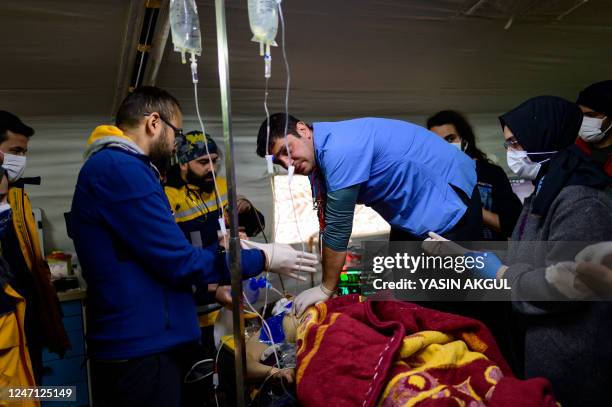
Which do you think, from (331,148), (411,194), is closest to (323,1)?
(331,148)

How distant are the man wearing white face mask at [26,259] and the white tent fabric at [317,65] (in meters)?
0.41

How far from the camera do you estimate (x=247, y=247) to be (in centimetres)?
133

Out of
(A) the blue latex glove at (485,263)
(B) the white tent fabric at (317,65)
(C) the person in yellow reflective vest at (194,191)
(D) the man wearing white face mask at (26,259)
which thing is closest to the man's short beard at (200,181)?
(C) the person in yellow reflective vest at (194,191)

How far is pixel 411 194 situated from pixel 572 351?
0.79 metres

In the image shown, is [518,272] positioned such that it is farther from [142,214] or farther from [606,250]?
[142,214]

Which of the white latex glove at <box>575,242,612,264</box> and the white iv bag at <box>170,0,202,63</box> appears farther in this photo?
the white iv bag at <box>170,0,202,63</box>

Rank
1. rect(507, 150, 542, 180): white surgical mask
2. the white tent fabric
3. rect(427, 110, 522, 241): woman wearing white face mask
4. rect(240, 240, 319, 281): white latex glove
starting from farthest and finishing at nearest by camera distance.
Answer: rect(427, 110, 522, 241): woman wearing white face mask < the white tent fabric < rect(507, 150, 542, 180): white surgical mask < rect(240, 240, 319, 281): white latex glove

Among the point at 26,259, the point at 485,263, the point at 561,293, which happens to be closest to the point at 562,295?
the point at 561,293

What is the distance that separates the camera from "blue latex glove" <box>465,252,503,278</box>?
4.20 feet

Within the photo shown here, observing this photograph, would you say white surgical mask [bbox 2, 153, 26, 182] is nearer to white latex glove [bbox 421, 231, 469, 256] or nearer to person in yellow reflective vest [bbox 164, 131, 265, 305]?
person in yellow reflective vest [bbox 164, 131, 265, 305]

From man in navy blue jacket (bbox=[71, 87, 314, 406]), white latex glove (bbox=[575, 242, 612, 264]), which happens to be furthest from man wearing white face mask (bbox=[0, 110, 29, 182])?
white latex glove (bbox=[575, 242, 612, 264])

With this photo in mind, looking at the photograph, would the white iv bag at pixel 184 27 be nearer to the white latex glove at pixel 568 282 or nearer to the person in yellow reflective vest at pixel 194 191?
the white latex glove at pixel 568 282

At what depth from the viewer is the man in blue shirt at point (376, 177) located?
151cm

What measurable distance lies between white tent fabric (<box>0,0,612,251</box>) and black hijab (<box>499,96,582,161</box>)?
827 mm
